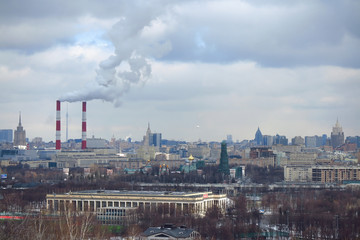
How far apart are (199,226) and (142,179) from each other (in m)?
46.6

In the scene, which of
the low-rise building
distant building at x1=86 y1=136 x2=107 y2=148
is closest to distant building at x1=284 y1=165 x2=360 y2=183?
the low-rise building

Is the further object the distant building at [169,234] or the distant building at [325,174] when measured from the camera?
the distant building at [325,174]

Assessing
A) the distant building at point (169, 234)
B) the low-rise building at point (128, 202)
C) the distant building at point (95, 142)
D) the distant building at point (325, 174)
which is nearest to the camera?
the distant building at point (169, 234)

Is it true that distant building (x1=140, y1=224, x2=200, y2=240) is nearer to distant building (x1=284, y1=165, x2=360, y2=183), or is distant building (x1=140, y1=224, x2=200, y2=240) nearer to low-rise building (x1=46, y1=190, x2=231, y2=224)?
low-rise building (x1=46, y1=190, x2=231, y2=224)

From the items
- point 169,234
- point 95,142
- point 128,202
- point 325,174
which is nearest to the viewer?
point 169,234

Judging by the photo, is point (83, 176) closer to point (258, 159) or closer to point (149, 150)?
point (258, 159)

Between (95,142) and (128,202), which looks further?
(95,142)

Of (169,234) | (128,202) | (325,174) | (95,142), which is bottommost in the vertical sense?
(169,234)

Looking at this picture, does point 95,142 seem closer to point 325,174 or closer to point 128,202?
point 325,174

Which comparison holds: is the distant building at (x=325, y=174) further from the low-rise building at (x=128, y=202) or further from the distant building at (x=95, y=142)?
the distant building at (x=95, y=142)

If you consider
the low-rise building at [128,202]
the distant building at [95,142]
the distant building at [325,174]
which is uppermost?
the distant building at [95,142]

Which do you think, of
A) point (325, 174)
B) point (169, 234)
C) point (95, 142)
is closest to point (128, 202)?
point (169, 234)

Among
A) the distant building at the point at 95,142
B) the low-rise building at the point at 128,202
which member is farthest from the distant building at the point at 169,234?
the distant building at the point at 95,142

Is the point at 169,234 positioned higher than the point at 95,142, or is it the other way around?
the point at 95,142
